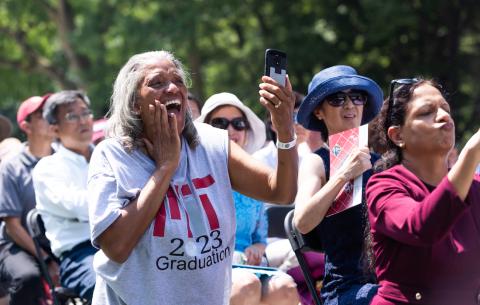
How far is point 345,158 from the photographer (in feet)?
13.1

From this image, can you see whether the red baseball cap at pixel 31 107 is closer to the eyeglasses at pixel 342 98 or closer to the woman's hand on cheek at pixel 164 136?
the eyeglasses at pixel 342 98

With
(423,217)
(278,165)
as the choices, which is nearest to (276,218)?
(278,165)

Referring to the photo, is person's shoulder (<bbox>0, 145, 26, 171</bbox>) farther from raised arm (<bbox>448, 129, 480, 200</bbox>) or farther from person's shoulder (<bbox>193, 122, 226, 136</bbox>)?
raised arm (<bbox>448, 129, 480, 200</bbox>)

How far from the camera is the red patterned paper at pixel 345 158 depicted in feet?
12.8

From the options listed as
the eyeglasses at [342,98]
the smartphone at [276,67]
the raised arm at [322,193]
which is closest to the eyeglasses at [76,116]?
the eyeglasses at [342,98]

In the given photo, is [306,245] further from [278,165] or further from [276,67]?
[276,67]

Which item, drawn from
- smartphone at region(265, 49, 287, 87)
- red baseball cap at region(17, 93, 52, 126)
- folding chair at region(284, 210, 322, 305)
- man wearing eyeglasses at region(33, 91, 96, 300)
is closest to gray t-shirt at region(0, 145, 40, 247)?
red baseball cap at region(17, 93, 52, 126)

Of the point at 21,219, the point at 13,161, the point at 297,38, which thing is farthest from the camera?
the point at 297,38

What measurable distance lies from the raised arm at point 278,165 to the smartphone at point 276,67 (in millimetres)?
31

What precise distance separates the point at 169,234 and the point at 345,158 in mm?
913

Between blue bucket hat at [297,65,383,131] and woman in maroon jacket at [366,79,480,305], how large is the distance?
1.08 meters

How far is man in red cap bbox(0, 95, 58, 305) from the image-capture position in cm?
643

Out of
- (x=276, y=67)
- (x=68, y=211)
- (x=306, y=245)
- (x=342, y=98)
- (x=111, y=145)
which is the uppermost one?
(x=276, y=67)

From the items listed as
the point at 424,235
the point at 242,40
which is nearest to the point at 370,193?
the point at 424,235
